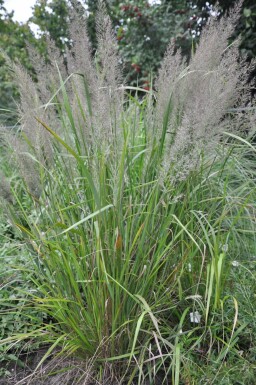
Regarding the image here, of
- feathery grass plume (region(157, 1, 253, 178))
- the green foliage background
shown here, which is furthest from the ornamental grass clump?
the green foliage background

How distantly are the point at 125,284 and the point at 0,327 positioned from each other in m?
0.84

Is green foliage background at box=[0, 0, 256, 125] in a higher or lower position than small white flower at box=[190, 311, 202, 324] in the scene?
higher

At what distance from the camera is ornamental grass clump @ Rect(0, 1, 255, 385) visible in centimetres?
163

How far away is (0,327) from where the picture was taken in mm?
2133

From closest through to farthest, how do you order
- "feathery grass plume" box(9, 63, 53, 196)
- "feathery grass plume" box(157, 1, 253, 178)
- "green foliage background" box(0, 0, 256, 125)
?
"feathery grass plume" box(157, 1, 253, 178)
"feathery grass plume" box(9, 63, 53, 196)
"green foliage background" box(0, 0, 256, 125)

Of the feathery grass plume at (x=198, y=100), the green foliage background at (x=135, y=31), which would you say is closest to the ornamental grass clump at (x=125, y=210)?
the feathery grass plume at (x=198, y=100)

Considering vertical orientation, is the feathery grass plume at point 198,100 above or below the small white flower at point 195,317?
above

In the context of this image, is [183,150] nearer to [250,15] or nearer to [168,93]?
[168,93]

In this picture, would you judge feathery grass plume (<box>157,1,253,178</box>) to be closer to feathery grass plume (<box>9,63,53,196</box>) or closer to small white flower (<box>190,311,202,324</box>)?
feathery grass plume (<box>9,63,53,196</box>)

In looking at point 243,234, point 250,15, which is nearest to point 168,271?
point 243,234

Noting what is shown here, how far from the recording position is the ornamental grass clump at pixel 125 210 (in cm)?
163

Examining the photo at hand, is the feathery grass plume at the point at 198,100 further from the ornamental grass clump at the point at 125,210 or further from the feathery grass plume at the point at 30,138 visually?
the feathery grass plume at the point at 30,138

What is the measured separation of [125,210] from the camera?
1.81 meters

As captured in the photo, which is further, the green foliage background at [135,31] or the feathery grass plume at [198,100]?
the green foliage background at [135,31]
